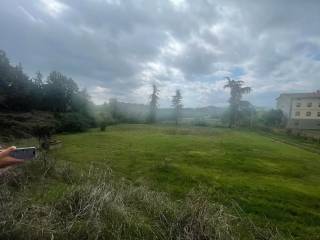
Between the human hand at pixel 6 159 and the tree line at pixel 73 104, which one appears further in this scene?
the tree line at pixel 73 104

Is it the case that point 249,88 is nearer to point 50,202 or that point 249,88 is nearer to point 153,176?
point 153,176

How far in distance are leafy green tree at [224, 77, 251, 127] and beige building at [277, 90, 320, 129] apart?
1053cm

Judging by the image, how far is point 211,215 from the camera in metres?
4.04

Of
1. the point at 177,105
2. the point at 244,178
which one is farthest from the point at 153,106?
the point at 244,178

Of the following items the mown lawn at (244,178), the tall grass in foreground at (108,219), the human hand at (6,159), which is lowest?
the mown lawn at (244,178)

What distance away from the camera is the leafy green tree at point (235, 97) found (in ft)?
158

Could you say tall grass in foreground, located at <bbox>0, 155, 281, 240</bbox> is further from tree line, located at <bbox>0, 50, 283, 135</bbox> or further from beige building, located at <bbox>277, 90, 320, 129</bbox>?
beige building, located at <bbox>277, 90, 320, 129</bbox>

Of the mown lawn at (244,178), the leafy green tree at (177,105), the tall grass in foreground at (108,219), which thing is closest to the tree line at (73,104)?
the leafy green tree at (177,105)

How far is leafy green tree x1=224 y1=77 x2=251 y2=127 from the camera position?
48188 millimetres

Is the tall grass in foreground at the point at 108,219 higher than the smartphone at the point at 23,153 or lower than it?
lower

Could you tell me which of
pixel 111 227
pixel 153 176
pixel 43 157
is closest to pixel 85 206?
pixel 111 227

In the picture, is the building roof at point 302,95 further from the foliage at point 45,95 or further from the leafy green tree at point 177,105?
the foliage at point 45,95

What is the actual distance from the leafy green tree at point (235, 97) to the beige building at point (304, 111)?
10.5 meters

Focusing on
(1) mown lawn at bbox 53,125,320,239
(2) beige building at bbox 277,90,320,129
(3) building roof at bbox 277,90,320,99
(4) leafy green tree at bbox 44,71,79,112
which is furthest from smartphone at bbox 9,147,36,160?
(3) building roof at bbox 277,90,320,99
